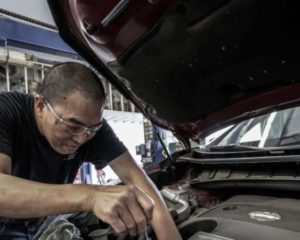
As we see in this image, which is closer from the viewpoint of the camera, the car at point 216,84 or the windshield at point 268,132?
the car at point 216,84

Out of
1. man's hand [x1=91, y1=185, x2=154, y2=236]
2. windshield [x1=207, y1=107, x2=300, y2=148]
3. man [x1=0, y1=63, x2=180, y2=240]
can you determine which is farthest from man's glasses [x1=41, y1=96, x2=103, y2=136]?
windshield [x1=207, y1=107, x2=300, y2=148]

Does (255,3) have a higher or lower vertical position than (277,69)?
higher

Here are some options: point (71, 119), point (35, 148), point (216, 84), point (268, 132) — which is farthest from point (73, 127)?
point (268, 132)

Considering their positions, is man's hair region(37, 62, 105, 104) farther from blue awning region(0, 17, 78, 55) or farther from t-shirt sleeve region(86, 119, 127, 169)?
blue awning region(0, 17, 78, 55)

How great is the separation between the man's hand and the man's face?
34 cm

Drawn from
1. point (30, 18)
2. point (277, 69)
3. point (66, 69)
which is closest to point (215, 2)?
point (277, 69)

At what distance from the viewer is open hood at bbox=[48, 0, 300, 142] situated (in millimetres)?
914

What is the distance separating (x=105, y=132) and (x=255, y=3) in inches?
28.7

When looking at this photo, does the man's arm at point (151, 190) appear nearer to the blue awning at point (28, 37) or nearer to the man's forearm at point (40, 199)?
the man's forearm at point (40, 199)

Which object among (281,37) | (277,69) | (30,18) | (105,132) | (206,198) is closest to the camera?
(281,37)

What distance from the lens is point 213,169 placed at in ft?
5.31

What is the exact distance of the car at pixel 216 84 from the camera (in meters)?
0.94

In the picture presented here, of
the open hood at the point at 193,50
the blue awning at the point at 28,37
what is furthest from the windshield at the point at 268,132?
the blue awning at the point at 28,37

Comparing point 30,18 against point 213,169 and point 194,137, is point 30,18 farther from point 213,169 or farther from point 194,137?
point 213,169
